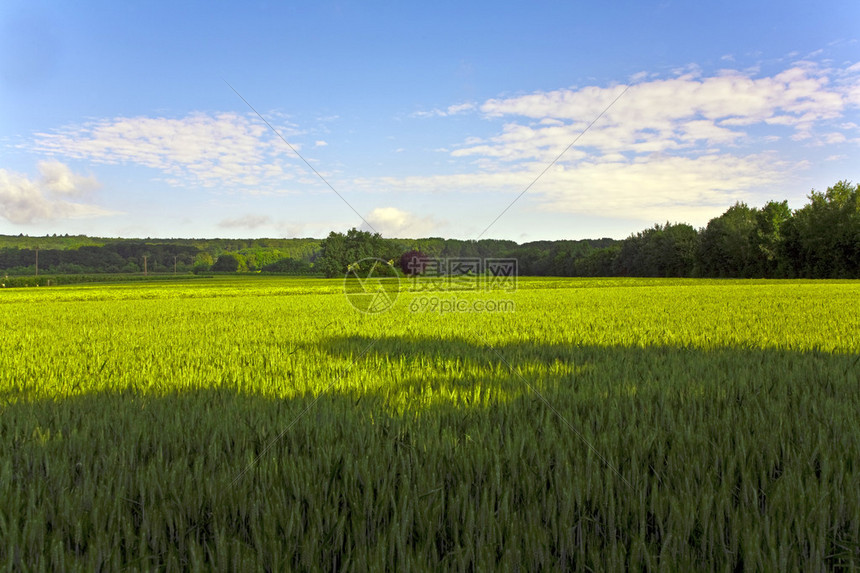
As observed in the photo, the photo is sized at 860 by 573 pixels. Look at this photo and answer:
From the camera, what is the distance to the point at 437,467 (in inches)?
98.7

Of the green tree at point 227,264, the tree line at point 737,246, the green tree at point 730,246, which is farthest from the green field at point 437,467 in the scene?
the green tree at point 227,264

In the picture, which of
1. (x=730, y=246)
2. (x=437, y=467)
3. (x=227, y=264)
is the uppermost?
(x=730, y=246)

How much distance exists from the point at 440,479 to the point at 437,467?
0.49ft

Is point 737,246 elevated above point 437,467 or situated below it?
above

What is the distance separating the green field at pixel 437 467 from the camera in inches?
70.0

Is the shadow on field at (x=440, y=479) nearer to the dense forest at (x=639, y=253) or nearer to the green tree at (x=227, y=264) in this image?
the dense forest at (x=639, y=253)

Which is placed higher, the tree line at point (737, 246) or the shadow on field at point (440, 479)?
the tree line at point (737, 246)

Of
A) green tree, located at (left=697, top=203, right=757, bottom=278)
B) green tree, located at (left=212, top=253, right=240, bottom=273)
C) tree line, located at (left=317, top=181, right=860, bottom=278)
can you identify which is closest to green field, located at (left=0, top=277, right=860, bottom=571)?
tree line, located at (left=317, top=181, right=860, bottom=278)

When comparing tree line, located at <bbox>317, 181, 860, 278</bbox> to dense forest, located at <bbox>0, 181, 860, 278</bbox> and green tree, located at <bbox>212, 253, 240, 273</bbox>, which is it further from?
green tree, located at <bbox>212, 253, 240, 273</bbox>

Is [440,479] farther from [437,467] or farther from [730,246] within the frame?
[730,246]

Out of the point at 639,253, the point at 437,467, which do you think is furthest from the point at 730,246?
the point at 437,467

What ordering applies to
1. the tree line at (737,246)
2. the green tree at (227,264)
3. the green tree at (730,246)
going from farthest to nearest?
the green tree at (227,264) → the green tree at (730,246) → the tree line at (737,246)

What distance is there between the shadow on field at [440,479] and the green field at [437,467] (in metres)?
0.01

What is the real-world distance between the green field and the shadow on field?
0.6 inches
